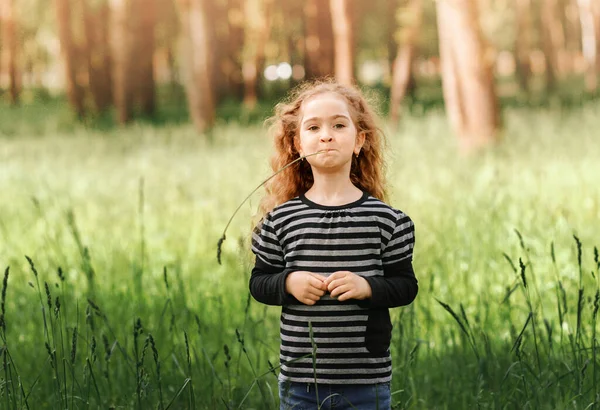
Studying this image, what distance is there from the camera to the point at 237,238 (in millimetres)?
6602

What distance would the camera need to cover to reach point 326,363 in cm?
231

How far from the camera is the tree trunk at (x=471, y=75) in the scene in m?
11.5

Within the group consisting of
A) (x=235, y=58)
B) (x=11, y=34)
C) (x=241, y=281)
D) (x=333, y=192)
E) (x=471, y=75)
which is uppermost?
(x=11, y=34)

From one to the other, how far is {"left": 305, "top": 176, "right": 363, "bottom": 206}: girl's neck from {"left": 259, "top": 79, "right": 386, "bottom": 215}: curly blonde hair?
0.21m

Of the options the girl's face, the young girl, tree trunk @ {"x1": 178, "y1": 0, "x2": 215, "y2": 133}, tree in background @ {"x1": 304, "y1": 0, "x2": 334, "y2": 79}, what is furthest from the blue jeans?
tree in background @ {"x1": 304, "y1": 0, "x2": 334, "y2": 79}

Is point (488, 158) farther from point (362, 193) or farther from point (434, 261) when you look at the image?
point (362, 193)

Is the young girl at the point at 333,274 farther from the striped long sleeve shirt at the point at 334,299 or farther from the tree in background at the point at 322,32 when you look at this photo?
the tree in background at the point at 322,32

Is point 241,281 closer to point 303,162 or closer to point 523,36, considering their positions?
point 303,162

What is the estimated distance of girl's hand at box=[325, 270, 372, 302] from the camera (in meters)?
2.22

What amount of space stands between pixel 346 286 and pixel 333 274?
0.05 m

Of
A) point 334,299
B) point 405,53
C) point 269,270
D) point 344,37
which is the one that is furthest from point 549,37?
point 334,299

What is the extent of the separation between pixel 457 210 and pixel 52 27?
29943mm

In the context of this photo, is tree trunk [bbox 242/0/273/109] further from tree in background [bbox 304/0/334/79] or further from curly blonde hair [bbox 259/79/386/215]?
curly blonde hair [bbox 259/79/386/215]

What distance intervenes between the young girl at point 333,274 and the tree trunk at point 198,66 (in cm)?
1606
